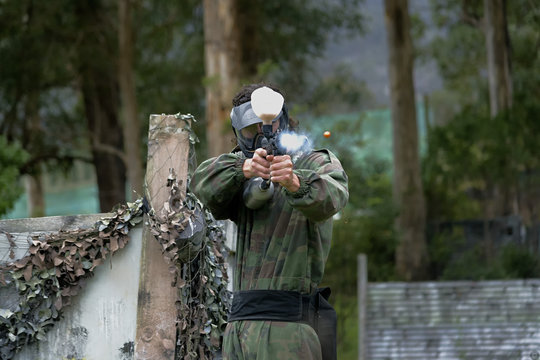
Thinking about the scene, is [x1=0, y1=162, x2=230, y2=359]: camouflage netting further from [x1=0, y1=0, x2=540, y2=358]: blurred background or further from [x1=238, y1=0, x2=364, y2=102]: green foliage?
[x1=238, y1=0, x2=364, y2=102]: green foliage

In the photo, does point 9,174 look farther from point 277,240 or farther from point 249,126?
point 277,240

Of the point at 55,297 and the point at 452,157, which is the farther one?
the point at 452,157

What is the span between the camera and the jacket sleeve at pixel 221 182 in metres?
3.98

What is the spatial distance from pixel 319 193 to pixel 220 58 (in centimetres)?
1197

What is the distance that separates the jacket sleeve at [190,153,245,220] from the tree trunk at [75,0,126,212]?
59.1ft

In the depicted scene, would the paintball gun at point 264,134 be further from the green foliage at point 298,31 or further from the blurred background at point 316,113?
the green foliage at point 298,31

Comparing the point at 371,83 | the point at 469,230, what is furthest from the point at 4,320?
the point at 371,83

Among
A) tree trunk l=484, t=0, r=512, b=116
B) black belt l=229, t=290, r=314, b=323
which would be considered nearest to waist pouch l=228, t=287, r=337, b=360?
black belt l=229, t=290, r=314, b=323

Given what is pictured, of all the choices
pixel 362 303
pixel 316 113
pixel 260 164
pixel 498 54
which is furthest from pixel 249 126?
pixel 498 54

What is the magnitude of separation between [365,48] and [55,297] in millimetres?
65070

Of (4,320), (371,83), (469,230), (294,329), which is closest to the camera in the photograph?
(294,329)

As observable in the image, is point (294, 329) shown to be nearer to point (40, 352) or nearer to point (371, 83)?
point (40, 352)

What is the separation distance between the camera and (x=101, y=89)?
23141 mm

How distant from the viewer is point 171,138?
5.79 metres
